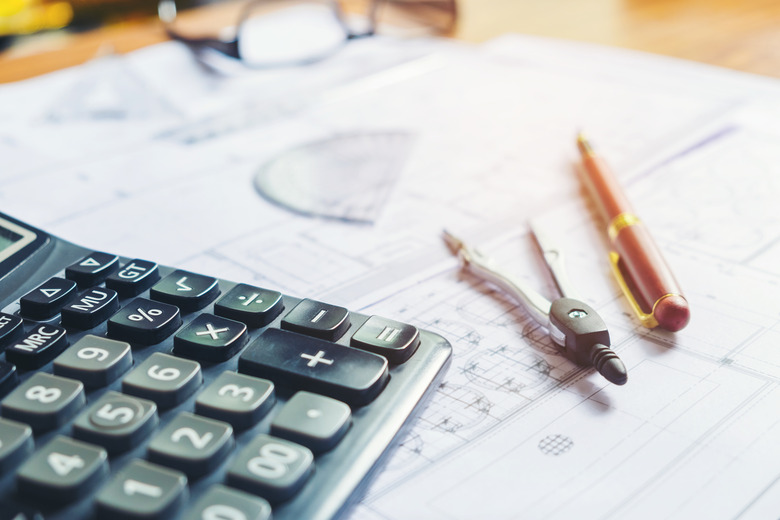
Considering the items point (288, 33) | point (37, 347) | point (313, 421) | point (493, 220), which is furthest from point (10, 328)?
point (288, 33)

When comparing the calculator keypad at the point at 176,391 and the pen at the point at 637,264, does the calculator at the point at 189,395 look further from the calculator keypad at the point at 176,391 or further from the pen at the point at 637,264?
the pen at the point at 637,264

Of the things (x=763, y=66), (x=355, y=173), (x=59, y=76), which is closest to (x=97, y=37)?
(x=59, y=76)

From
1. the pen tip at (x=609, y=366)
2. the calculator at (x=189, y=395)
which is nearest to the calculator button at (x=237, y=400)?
the calculator at (x=189, y=395)

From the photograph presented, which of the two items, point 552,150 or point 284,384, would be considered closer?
point 284,384

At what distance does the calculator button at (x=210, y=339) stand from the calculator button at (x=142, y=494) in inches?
2.3

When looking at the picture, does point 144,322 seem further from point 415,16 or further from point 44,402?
point 415,16

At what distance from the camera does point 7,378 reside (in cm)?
25

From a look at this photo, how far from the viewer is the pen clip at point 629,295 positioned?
1.04ft

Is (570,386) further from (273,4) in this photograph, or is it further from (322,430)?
(273,4)

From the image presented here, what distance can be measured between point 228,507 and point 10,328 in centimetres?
13

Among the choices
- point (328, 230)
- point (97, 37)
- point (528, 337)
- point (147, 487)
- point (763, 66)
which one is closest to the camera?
point (147, 487)

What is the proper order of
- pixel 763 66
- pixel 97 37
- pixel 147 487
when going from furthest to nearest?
pixel 97 37 < pixel 763 66 < pixel 147 487

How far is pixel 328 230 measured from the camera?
42cm

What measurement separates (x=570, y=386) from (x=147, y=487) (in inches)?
6.3
